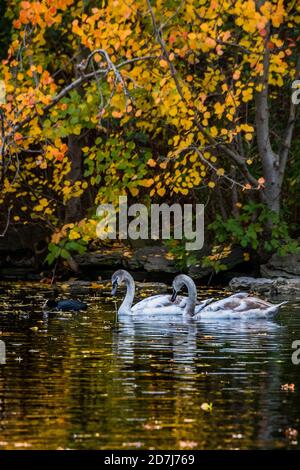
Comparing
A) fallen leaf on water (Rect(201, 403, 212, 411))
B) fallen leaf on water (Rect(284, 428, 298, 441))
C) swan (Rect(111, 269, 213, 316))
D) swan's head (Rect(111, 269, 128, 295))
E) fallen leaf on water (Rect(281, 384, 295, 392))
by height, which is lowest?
fallen leaf on water (Rect(284, 428, 298, 441))

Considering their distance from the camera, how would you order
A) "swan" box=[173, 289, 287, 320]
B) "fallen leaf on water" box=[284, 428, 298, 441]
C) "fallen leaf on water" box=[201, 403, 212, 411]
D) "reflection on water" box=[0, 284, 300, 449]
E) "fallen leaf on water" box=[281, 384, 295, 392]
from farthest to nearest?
"swan" box=[173, 289, 287, 320]
"fallen leaf on water" box=[281, 384, 295, 392]
"fallen leaf on water" box=[201, 403, 212, 411]
"reflection on water" box=[0, 284, 300, 449]
"fallen leaf on water" box=[284, 428, 298, 441]

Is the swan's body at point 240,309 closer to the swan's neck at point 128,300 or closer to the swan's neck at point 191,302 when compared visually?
the swan's neck at point 191,302

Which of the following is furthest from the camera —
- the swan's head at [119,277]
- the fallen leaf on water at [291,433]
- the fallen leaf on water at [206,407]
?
the swan's head at [119,277]

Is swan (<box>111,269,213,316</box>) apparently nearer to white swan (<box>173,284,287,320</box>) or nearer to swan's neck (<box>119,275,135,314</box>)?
swan's neck (<box>119,275,135,314</box>)

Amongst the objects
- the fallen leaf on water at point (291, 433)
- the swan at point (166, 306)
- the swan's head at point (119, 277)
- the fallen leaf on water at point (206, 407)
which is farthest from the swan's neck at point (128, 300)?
the fallen leaf on water at point (291, 433)

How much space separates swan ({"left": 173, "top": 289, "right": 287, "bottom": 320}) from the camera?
61.4 ft

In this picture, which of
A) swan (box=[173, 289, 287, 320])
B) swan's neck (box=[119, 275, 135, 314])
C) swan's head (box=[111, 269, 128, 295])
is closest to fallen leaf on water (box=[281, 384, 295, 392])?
swan (box=[173, 289, 287, 320])

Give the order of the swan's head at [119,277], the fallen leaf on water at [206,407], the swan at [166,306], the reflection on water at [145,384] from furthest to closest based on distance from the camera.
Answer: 1. the swan's head at [119,277]
2. the swan at [166,306]
3. the fallen leaf on water at [206,407]
4. the reflection on water at [145,384]

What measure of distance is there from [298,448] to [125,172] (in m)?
15.4

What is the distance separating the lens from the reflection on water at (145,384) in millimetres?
10188

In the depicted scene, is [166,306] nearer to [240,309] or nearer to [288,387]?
[240,309]

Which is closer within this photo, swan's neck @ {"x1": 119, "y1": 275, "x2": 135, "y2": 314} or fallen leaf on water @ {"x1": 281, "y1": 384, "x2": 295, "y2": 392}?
fallen leaf on water @ {"x1": 281, "y1": 384, "x2": 295, "y2": 392}

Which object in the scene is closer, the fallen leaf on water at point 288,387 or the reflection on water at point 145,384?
the reflection on water at point 145,384
